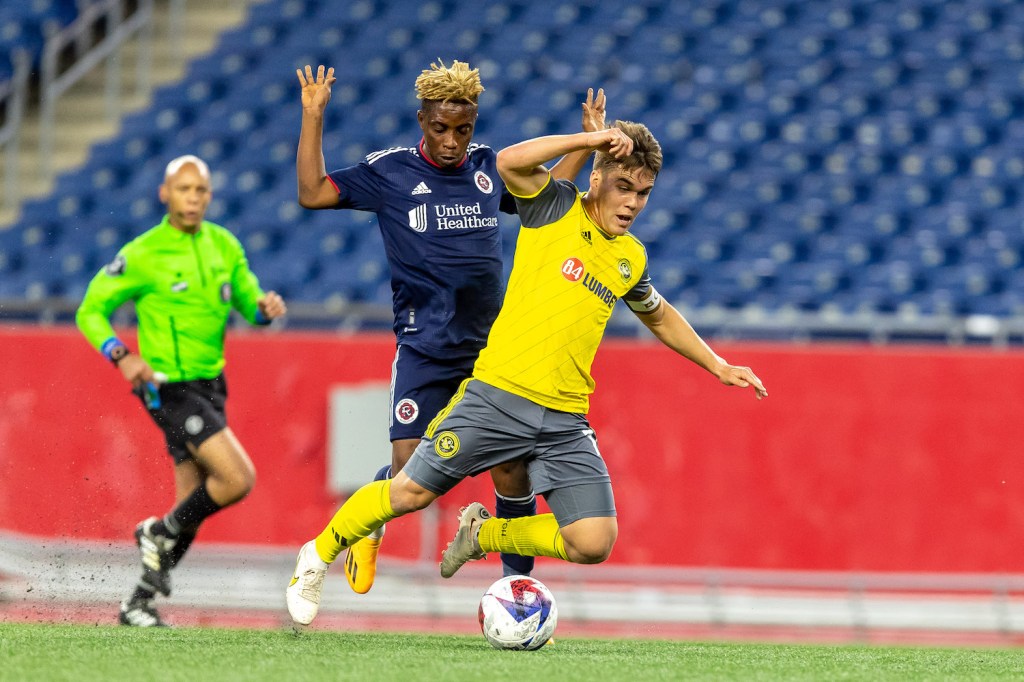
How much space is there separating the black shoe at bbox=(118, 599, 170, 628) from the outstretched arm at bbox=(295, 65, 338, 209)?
7.21 ft

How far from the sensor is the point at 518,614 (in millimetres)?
5789

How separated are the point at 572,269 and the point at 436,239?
2.52 feet

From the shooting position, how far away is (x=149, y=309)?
729 centimetres

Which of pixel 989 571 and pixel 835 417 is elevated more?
pixel 835 417

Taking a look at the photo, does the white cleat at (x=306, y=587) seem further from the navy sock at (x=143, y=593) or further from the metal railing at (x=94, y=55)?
the metal railing at (x=94, y=55)

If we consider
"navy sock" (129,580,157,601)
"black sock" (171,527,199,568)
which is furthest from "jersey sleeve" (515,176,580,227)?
"navy sock" (129,580,157,601)

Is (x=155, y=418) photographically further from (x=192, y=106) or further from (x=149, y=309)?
(x=192, y=106)

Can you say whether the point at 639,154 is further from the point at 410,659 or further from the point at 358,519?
the point at 410,659

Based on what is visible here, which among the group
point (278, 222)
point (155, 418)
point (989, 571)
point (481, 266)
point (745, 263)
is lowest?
point (989, 571)

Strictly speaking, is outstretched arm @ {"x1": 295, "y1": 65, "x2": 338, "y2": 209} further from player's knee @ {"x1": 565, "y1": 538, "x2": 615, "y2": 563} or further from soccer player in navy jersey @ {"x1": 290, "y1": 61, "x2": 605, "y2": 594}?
player's knee @ {"x1": 565, "y1": 538, "x2": 615, "y2": 563}

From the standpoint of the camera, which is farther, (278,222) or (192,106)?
(192,106)

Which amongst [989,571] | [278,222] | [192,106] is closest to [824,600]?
[989,571]

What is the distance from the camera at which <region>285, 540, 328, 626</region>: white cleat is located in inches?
228

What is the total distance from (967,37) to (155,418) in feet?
29.6
